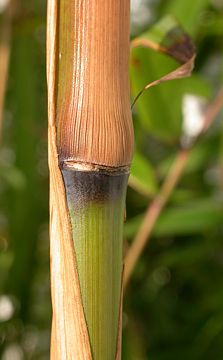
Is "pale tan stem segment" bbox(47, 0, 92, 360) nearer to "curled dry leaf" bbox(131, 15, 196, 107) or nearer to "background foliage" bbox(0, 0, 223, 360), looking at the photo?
"curled dry leaf" bbox(131, 15, 196, 107)

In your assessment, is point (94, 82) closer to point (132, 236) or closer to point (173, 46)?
point (173, 46)

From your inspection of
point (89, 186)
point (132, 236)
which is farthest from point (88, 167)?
point (132, 236)

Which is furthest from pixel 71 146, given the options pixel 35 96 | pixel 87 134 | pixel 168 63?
pixel 35 96

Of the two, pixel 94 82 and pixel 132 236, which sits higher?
pixel 94 82

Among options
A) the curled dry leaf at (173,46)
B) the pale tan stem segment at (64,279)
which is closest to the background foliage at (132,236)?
the curled dry leaf at (173,46)

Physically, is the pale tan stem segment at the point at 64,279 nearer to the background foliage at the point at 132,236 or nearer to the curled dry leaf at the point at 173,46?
the curled dry leaf at the point at 173,46

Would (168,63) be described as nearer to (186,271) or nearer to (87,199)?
(87,199)

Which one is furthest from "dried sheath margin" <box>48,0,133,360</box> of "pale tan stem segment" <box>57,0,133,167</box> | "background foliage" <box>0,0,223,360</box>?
"background foliage" <box>0,0,223,360</box>
